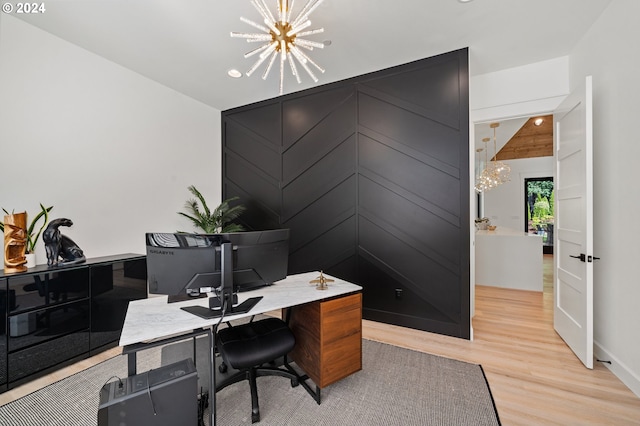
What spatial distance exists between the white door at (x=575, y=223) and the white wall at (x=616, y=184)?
0.16 meters

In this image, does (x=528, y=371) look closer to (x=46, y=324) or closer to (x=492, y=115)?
(x=492, y=115)

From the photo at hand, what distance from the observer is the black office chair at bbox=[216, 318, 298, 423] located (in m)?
1.64

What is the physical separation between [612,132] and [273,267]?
2953mm

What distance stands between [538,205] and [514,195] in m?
0.71

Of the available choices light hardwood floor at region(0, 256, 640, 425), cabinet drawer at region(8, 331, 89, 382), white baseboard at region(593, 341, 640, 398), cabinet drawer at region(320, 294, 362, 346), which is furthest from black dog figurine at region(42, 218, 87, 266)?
white baseboard at region(593, 341, 640, 398)

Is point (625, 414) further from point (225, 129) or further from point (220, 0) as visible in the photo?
point (225, 129)

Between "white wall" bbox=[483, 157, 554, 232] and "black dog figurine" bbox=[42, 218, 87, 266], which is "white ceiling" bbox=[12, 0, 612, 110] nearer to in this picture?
"black dog figurine" bbox=[42, 218, 87, 266]

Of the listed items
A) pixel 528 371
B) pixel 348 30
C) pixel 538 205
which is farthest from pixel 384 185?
pixel 538 205

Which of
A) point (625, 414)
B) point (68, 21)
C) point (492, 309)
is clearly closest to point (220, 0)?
point (68, 21)

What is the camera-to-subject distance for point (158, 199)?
370 cm

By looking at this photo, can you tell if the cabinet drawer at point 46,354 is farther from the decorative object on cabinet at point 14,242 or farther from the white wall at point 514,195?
the white wall at point 514,195

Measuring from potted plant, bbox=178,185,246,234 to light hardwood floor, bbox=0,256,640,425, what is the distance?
6.41ft

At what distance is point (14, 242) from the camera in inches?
85.0

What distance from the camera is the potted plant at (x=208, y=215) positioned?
4086 millimetres
